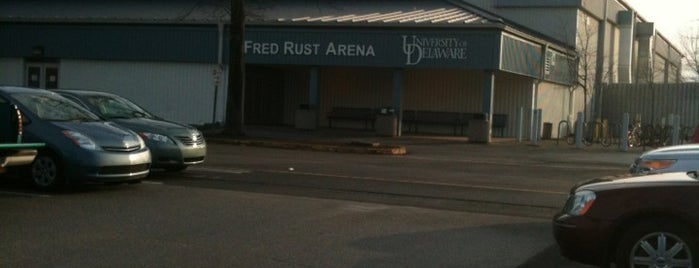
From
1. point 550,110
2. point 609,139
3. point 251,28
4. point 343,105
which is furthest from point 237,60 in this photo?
point 550,110

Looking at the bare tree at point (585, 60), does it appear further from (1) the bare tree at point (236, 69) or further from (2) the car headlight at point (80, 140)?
(2) the car headlight at point (80, 140)

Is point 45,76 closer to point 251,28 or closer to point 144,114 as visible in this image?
point 251,28

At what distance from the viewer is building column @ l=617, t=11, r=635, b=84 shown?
47.5 m

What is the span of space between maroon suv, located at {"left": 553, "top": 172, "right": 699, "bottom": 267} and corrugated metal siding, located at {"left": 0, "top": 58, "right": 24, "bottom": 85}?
3228 centimetres

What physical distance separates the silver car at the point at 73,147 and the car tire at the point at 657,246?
7.26 meters

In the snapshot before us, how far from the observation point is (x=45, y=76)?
35.7 meters

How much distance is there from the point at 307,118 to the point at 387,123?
3.26m

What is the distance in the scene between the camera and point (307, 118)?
32219mm

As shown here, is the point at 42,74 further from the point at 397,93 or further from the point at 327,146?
the point at 327,146

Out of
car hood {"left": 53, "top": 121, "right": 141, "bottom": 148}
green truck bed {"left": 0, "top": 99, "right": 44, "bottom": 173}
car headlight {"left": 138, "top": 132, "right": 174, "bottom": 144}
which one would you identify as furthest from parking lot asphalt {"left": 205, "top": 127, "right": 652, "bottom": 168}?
green truck bed {"left": 0, "top": 99, "right": 44, "bottom": 173}

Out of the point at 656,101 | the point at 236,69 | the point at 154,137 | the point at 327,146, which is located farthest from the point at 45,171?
the point at 656,101

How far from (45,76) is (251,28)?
9.52 metres

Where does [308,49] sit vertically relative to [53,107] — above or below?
above

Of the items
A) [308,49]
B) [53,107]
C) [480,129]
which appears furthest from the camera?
[308,49]
